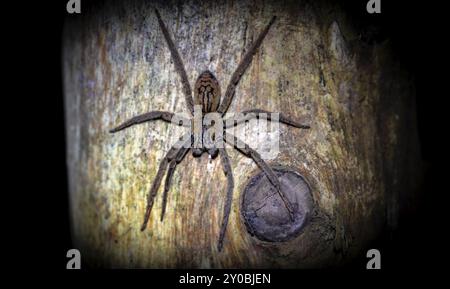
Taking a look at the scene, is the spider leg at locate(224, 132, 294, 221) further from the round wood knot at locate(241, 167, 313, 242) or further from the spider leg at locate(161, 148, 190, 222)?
the spider leg at locate(161, 148, 190, 222)

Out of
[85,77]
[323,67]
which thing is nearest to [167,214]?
[85,77]

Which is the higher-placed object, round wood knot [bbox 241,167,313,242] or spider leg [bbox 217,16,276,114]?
spider leg [bbox 217,16,276,114]

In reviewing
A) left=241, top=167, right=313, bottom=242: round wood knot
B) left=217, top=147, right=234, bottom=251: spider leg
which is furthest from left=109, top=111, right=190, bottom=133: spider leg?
left=241, top=167, right=313, bottom=242: round wood knot

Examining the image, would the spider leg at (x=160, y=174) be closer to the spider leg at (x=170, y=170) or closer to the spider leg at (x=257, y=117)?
the spider leg at (x=170, y=170)

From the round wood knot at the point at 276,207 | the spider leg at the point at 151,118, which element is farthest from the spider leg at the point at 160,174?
the round wood knot at the point at 276,207

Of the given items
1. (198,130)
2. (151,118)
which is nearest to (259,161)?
(198,130)

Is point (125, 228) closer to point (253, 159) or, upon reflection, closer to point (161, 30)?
point (253, 159)
